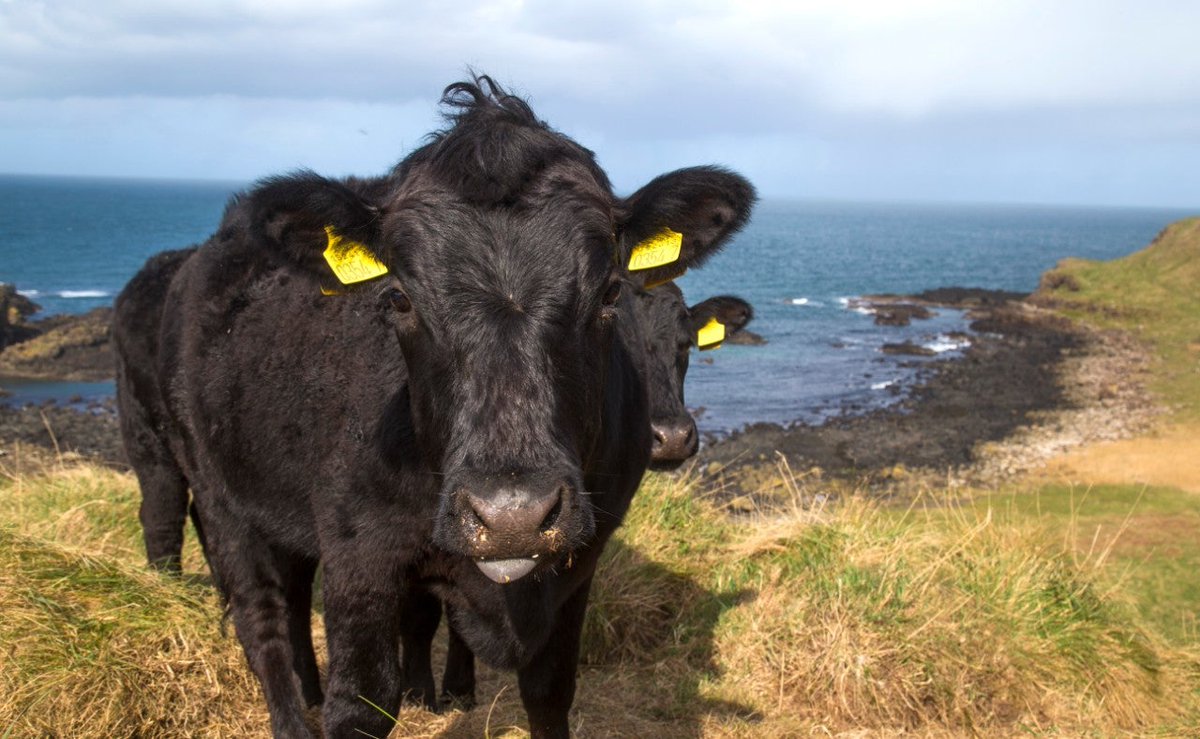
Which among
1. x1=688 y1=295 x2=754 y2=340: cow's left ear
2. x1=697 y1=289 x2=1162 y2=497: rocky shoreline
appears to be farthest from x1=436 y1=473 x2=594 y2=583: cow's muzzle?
x1=697 y1=289 x2=1162 y2=497: rocky shoreline

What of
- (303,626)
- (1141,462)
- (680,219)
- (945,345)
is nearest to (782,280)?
(945,345)

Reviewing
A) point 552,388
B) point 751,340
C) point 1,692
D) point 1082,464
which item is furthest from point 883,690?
point 751,340

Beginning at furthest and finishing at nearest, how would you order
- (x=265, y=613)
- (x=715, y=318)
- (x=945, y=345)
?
(x=945, y=345) < (x=715, y=318) < (x=265, y=613)

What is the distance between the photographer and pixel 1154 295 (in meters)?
46.9

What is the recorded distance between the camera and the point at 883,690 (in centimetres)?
627

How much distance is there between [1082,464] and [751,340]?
23949 millimetres

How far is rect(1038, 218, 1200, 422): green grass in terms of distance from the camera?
37.0 metres

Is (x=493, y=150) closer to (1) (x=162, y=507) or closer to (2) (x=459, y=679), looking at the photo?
(2) (x=459, y=679)

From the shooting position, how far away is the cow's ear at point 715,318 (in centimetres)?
881

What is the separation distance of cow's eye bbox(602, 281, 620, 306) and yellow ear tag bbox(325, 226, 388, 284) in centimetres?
85

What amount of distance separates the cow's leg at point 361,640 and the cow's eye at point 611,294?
1252 mm

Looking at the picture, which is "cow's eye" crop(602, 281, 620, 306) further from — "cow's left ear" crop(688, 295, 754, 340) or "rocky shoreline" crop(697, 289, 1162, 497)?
"rocky shoreline" crop(697, 289, 1162, 497)

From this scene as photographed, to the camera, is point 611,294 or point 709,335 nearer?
point 611,294

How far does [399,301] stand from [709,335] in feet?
18.6
